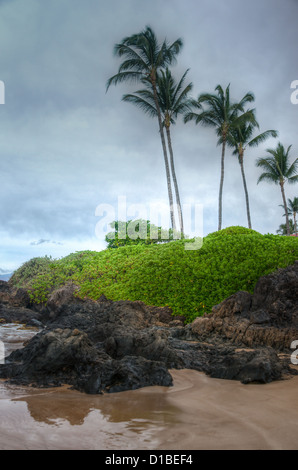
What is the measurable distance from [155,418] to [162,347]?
1.74 m

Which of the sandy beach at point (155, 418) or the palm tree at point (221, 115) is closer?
the sandy beach at point (155, 418)

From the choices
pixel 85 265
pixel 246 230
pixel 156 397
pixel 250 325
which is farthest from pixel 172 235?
pixel 156 397

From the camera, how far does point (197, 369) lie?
418 cm

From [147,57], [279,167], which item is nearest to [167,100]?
[147,57]

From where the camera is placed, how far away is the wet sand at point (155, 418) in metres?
2.11

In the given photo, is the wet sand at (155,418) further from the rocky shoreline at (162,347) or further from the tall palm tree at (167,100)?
the tall palm tree at (167,100)

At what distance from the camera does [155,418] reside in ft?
8.30

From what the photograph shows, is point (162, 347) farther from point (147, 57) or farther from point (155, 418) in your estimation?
point (147, 57)

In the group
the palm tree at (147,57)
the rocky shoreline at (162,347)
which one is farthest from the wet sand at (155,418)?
the palm tree at (147,57)

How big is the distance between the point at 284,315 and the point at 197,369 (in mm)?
2297

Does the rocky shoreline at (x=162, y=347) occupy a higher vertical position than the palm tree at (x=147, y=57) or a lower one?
lower

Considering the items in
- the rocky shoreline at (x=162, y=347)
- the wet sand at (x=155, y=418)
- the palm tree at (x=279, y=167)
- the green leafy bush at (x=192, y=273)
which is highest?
the palm tree at (x=279, y=167)

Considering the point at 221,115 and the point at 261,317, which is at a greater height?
the point at 221,115
